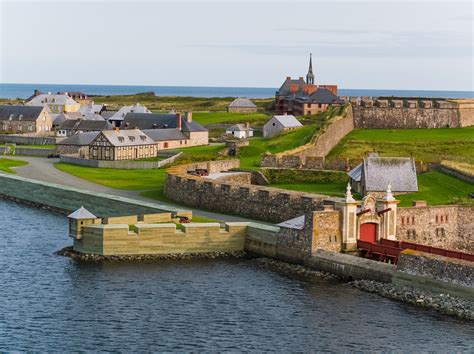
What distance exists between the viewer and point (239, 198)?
184 ft

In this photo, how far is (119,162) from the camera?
8388 cm

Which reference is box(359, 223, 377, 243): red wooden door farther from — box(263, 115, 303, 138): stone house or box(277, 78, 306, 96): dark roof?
box(277, 78, 306, 96): dark roof

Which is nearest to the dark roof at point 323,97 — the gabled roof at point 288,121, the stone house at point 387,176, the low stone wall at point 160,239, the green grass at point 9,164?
the gabled roof at point 288,121

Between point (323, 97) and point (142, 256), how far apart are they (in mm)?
75874

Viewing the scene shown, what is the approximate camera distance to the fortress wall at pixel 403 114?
98562mm

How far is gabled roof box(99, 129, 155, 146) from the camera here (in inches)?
3492

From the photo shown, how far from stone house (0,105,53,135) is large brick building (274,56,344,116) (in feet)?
101

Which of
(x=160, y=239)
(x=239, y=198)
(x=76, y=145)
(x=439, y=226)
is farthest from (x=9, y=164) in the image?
(x=439, y=226)

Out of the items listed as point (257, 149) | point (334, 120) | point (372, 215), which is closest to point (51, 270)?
point (372, 215)

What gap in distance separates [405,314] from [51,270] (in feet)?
54.4

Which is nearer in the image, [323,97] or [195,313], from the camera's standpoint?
[195,313]

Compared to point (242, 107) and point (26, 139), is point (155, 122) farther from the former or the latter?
point (242, 107)

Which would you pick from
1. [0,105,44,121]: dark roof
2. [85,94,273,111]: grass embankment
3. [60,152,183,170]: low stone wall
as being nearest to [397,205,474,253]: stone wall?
[60,152,183,170]: low stone wall

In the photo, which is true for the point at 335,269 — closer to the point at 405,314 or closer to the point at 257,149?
the point at 405,314
